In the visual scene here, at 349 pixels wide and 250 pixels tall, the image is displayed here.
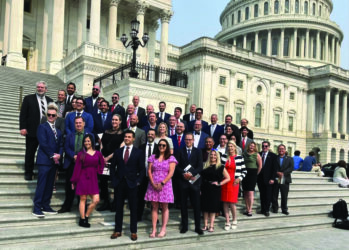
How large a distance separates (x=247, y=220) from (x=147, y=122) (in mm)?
3660

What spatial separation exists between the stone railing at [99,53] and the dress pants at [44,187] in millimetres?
16626

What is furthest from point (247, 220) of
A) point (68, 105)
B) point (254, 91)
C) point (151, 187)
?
point (254, 91)

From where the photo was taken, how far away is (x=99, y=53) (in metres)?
23.0

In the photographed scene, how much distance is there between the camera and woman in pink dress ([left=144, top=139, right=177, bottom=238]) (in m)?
6.75

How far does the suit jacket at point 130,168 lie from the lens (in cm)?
651

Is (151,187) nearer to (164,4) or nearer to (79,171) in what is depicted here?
(79,171)

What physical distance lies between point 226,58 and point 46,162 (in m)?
42.5

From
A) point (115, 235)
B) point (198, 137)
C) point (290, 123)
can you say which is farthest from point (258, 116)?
point (115, 235)

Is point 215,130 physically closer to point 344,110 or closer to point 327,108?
point 327,108

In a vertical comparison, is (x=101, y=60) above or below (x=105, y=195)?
above

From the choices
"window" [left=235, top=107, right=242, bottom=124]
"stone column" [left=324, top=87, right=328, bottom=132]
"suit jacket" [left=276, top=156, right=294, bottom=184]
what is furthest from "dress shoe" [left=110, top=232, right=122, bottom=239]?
"stone column" [left=324, top=87, right=328, bottom=132]

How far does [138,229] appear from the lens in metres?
7.11

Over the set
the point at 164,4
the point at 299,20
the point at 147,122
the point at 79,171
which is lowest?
the point at 79,171

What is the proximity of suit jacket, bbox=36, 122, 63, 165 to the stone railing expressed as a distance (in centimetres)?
1632
